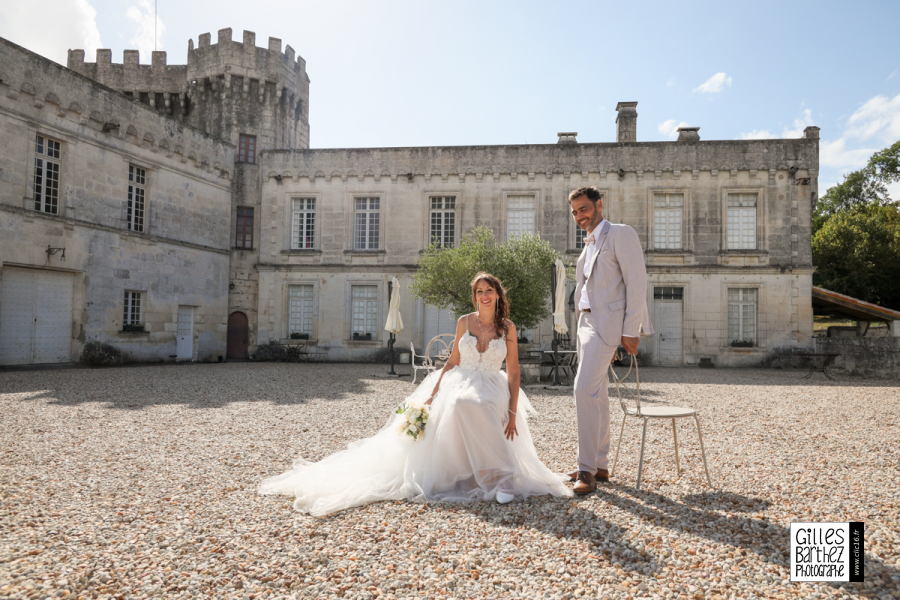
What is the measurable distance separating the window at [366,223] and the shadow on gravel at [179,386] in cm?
606

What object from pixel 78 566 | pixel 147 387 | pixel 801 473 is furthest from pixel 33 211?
pixel 801 473

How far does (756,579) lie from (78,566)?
304 cm

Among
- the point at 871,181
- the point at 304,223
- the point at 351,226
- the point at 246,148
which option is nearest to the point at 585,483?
the point at 351,226

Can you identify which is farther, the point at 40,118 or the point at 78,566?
the point at 40,118

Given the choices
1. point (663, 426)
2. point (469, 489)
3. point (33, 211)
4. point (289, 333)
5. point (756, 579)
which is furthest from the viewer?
point (289, 333)

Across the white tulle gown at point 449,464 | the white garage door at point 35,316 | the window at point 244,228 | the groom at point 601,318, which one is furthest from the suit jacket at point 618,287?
the window at point 244,228

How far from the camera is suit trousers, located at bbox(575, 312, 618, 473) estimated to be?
362 cm

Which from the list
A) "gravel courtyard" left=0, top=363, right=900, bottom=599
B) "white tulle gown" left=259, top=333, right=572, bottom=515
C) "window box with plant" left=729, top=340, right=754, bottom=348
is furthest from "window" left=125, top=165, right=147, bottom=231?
"window box with plant" left=729, top=340, right=754, bottom=348

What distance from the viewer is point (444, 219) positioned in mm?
18188

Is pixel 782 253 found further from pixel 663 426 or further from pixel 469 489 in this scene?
pixel 469 489

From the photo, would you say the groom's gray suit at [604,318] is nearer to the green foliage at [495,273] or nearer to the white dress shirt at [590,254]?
the white dress shirt at [590,254]

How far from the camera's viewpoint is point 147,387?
31.8 ft

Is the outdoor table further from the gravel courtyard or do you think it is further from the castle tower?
the castle tower

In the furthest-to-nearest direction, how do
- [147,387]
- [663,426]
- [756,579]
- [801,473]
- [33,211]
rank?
1. [33,211]
2. [147,387]
3. [663,426]
4. [801,473]
5. [756,579]
